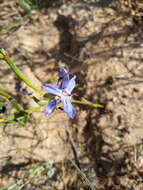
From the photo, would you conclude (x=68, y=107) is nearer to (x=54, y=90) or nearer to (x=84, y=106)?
(x=54, y=90)

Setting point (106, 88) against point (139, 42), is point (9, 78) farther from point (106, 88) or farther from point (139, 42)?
point (139, 42)

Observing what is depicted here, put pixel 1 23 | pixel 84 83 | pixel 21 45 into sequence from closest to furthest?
pixel 84 83 < pixel 21 45 < pixel 1 23

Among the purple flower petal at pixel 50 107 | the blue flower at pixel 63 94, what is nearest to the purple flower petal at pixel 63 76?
the blue flower at pixel 63 94

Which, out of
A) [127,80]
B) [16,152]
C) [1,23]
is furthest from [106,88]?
[1,23]

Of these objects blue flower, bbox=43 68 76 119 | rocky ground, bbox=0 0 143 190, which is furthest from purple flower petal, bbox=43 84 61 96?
rocky ground, bbox=0 0 143 190

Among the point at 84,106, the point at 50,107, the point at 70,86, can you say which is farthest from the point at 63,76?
the point at 84,106

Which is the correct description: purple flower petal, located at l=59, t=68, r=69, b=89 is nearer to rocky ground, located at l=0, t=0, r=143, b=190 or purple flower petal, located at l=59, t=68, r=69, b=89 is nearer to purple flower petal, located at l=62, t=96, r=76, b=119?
purple flower petal, located at l=62, t=96, r=76, b=119
